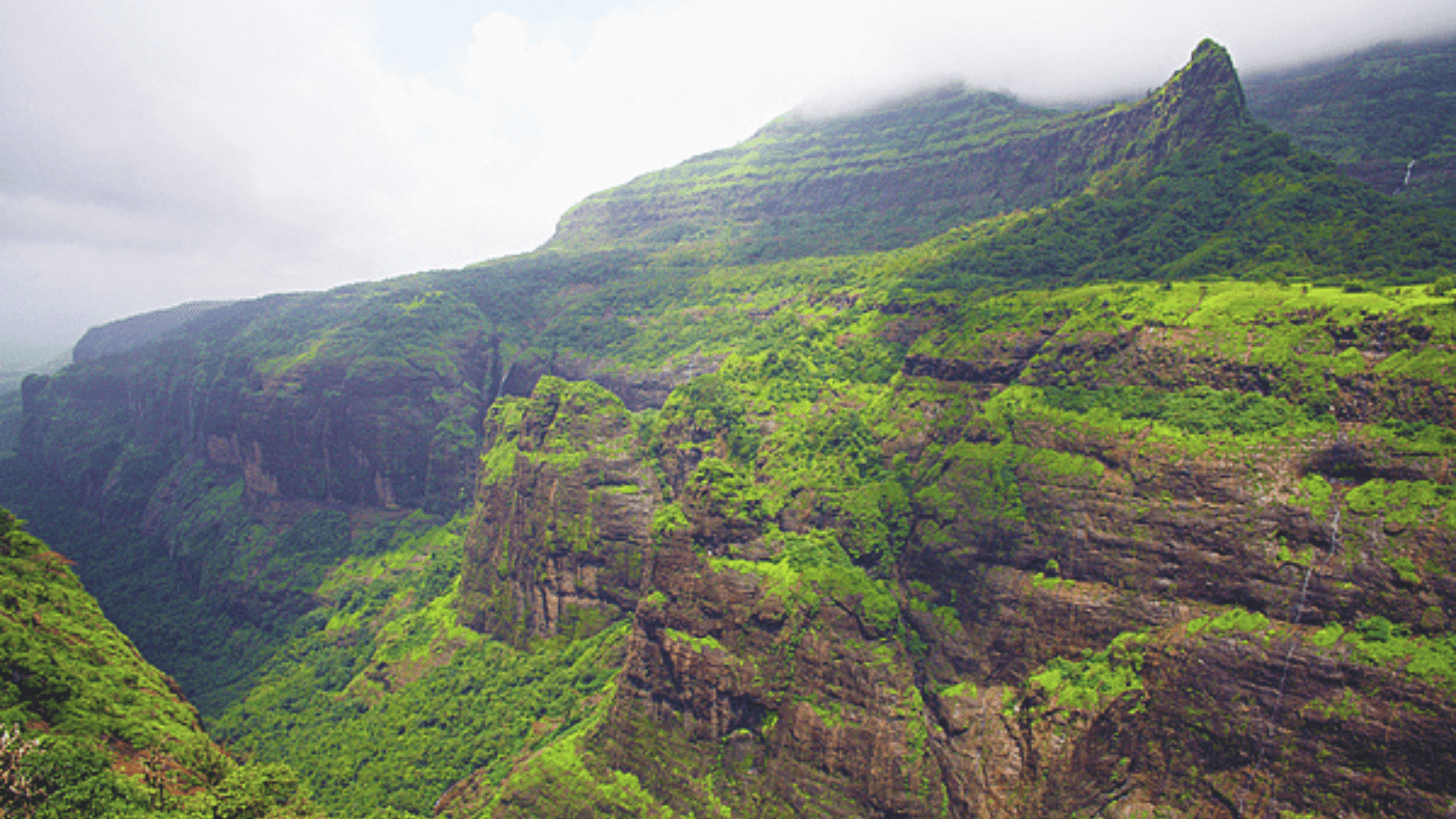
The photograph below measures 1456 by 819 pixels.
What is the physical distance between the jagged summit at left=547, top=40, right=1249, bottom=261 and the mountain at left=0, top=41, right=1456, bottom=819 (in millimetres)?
1071

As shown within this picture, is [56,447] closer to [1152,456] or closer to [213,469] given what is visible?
[213,469]

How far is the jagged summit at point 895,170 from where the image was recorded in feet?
258

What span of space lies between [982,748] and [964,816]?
375cm

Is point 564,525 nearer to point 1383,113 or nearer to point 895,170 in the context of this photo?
point 895,170

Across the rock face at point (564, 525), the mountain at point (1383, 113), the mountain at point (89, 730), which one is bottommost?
the rock face at point (564, 525)

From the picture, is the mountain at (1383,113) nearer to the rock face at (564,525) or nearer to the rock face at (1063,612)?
the rock face at (1063,612)

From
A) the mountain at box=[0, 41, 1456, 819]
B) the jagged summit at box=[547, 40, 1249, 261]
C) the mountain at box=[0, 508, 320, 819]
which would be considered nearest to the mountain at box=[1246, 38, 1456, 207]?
the mountain at box=[0, 41, 1456, 819]

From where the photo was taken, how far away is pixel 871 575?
161ft

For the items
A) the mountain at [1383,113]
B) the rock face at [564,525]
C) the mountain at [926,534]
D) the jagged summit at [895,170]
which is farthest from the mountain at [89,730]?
the mountain at [1383,113]

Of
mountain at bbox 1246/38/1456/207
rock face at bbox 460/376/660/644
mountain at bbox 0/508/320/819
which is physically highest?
mountain at bbox 1246/38/1456/207

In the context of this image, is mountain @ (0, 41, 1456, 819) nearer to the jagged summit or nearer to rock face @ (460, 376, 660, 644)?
rock face @ (460, 376, 660, 644)

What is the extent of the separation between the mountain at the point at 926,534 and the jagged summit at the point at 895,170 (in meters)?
1.07

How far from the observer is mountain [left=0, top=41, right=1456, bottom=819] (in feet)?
108

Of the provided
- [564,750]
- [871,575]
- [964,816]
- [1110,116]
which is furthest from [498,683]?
[1110,116]
